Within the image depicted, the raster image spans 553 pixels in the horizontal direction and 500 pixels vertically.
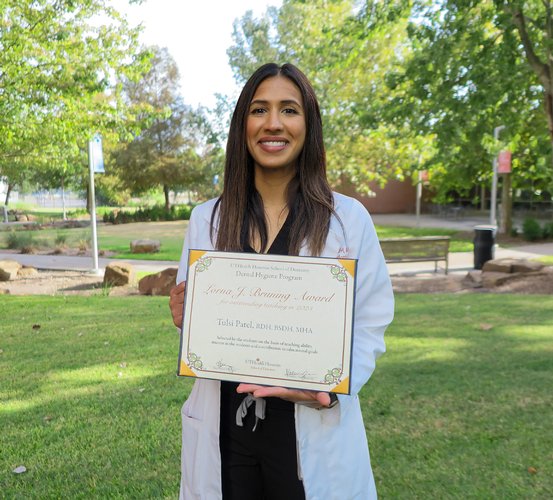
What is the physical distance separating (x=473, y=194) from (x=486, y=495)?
1635 inches

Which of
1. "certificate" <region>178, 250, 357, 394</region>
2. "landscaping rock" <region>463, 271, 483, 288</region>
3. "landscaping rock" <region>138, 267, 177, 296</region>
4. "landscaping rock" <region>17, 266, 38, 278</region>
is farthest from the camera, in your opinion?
"landscaping rock" <region>17, 266, 38, 278</region>

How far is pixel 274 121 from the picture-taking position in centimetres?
188

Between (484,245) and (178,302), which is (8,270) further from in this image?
(178,302)

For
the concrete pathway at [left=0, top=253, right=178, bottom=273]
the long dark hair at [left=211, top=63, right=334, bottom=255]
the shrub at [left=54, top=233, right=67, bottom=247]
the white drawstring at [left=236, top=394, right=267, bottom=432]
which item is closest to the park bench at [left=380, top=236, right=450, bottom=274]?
the concrete pathway at [left=0, top=253, right=178, bottom=273]

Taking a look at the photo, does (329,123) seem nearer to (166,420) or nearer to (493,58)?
(493,58)

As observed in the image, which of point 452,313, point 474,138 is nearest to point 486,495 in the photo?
point 452,313

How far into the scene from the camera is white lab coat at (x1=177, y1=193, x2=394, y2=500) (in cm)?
175

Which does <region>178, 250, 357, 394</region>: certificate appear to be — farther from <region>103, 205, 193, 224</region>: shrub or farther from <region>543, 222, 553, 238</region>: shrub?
<region>103, 205, 193, 224</region>: shrub

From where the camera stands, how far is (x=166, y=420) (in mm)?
4133

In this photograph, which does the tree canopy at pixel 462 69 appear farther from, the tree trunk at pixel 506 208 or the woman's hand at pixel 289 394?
the tree trunk at pixel 506 208

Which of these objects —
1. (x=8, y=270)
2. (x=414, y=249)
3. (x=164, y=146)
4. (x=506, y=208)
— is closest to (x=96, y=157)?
(x=8, y=270)

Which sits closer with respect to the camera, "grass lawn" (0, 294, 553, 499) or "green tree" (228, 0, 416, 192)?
"grass lawn" (0, 294, 553, 499)

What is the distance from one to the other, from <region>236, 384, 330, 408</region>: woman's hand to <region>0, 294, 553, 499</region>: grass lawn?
1.84 m

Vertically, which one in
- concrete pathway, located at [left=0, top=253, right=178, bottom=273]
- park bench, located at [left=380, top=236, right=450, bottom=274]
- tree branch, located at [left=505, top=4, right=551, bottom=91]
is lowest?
concrete pathway, located at [left=0, top=253, right=178, bottom=273]
